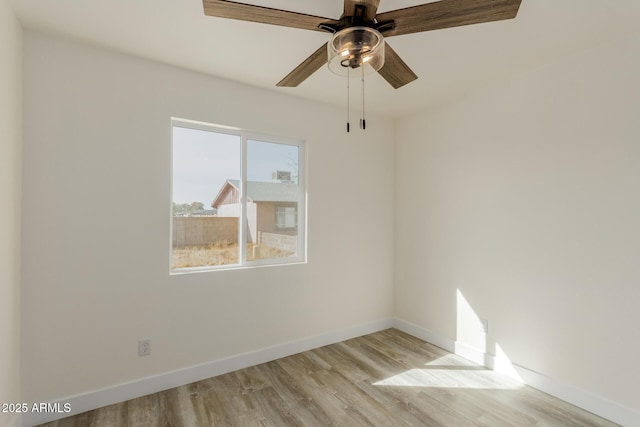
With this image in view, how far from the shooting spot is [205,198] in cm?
267

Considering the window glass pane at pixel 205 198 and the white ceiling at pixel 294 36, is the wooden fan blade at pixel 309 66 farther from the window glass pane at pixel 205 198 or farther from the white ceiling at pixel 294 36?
the window glass pane at pixel 205 198

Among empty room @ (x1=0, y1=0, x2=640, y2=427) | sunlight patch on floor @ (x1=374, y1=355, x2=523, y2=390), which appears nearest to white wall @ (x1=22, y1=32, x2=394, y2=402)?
empty room @ (x1=0, y1=0, x2=640, y2=427)

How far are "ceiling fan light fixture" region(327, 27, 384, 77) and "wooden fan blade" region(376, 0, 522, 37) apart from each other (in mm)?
81

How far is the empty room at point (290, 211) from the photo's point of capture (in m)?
1.87

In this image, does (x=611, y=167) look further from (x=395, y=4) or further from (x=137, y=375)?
(x=137, y=375)

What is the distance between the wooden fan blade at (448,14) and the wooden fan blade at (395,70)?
0.52 ft

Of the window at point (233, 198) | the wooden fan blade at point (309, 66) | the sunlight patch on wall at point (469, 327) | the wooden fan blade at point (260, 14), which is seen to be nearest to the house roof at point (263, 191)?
the window at point (233, 198)

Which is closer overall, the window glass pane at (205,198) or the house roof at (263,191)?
the window glass pane at (205,198)

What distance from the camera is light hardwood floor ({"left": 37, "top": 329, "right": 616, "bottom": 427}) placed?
205 centimetres

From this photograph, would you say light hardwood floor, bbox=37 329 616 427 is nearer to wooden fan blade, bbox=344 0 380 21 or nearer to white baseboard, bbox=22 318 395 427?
white baseboard, bbox=22 318 395 427

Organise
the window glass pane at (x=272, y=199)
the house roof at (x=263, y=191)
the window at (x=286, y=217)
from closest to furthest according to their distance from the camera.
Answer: the house roof at (x=263, y=191) < the window glass pane at (x=272, y=199) < the window at (x=286, y=217)

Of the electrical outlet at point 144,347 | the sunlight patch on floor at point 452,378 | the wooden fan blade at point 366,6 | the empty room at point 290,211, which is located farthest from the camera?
the sunlight patch on floor at point 452,378

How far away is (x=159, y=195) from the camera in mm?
2369

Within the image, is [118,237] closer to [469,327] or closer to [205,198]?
[205,198]
